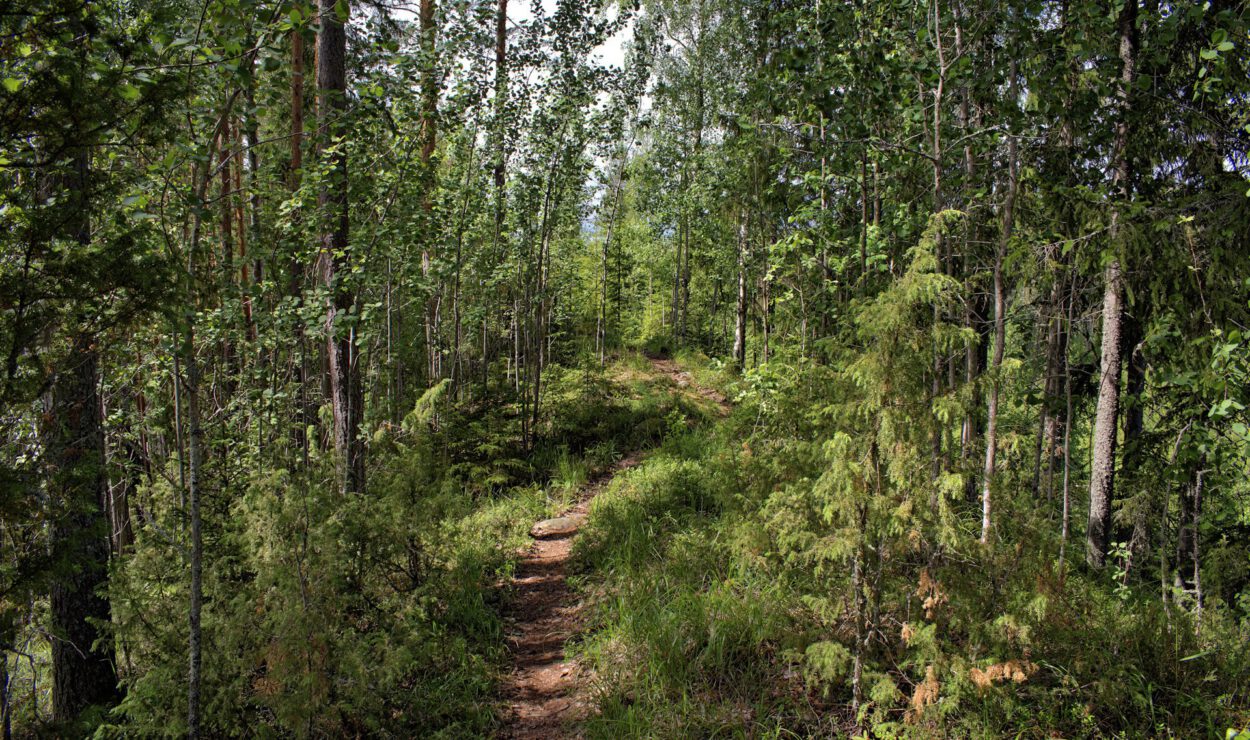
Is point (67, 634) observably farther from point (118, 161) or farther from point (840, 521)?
point (840, 521)

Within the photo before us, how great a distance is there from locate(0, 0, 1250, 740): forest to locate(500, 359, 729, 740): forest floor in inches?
1.8

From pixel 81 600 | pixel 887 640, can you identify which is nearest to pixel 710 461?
pixel 887 640

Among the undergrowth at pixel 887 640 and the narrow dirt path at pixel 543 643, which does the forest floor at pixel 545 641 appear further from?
the undergrowth at pixel 887 640

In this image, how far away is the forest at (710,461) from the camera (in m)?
3.12

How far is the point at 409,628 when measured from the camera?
4.52m

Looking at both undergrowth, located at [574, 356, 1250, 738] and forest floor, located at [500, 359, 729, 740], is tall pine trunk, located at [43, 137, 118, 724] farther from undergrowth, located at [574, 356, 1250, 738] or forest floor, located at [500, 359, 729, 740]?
undergrowth, located at [574, 356, 1250, 738]

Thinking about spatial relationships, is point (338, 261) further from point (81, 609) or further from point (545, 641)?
point (545, 641)

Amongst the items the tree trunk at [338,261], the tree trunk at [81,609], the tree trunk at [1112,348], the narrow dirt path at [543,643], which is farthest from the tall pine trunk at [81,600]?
the tree trunk at [1112,348]

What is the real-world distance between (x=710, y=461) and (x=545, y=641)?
4385mm

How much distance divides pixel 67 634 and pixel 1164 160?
34.1 ft

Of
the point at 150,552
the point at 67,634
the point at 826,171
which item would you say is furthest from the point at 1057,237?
the point at 67,634

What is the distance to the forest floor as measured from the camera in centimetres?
460

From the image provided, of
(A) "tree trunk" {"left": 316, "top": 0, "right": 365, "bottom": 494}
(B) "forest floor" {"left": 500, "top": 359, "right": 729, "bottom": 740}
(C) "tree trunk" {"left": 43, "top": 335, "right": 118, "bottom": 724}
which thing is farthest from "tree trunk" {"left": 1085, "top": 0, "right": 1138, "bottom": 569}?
(C) "tree trunk" {"left": 43, "top": 335, "right": 118, "bottom": 724}

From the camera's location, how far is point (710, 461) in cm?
943
